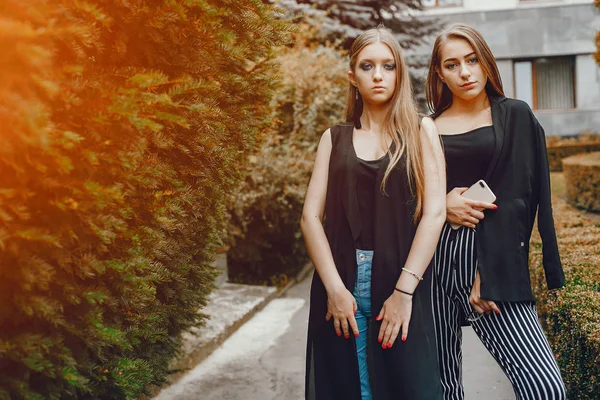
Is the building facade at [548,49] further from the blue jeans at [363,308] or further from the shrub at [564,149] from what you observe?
the blue jeans at [363,308]

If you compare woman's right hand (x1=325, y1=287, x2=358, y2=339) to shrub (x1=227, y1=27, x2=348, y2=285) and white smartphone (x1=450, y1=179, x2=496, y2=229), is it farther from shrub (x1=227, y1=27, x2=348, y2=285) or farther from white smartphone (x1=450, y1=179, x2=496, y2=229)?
shrub (x1=227, y1=27, x2=348, y2=285)

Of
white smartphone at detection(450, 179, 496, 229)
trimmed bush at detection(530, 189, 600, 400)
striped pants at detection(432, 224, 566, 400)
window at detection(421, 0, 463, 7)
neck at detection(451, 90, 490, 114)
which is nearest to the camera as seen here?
striped pants at detection(432, 224, 566, 400)

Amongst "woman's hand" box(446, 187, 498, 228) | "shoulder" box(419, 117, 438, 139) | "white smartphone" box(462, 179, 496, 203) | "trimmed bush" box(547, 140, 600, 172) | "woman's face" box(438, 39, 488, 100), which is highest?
"trimmed bush" box(547, 140, 600, 172)

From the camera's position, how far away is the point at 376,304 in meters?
2.75

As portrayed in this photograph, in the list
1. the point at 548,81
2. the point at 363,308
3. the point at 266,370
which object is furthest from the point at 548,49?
the point at 363,308

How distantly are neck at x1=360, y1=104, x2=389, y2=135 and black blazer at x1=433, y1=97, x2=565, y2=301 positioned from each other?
1.75 ft

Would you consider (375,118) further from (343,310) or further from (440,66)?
(343,310)

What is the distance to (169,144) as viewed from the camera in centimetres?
276

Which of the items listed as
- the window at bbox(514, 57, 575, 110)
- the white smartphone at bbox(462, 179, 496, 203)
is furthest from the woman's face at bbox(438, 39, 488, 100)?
the window at bbox(514, 57, 575, 110)

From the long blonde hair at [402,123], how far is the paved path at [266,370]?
87.3 inches

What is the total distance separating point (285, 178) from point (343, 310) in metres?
5.02

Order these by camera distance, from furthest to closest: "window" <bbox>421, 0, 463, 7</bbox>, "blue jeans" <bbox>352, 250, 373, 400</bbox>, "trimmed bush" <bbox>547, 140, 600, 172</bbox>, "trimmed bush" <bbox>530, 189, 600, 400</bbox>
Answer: "window" <bbox>421, 0, 463, 7</bbox>
"trimmed bush" <bbox>547, 140, 600, 172</bbox>
"trimmed bush" <bbox>530, 189, 600, 400</bbox>
"blue jeans" <bbox>352, 250, 373, 400</bbox>

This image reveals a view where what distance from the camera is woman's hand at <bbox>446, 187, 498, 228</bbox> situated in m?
2.89

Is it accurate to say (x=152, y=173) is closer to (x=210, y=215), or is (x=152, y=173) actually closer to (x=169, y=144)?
(x=169, y=144)
